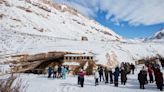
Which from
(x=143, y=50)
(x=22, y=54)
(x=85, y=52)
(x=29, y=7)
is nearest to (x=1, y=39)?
(x=22, y=54)

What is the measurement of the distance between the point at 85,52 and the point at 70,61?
4.49 meters

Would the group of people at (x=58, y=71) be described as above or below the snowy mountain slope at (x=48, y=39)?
below

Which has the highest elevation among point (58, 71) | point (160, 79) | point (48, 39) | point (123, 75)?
point (48, 39)

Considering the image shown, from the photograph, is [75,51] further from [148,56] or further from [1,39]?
[1,39]

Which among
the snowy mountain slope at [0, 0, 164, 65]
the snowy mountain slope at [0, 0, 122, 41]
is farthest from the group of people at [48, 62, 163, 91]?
the snowy mountain slope at [0, 0, 122, 41]

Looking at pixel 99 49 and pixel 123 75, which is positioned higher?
pixel 99 49

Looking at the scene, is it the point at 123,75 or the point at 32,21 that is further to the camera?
the point at 32,21

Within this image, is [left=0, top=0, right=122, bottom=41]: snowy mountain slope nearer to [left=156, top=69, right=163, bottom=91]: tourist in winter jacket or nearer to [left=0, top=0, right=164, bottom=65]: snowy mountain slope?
[left=0, top=0, right=164, bottom=65]: snowy mountain slope

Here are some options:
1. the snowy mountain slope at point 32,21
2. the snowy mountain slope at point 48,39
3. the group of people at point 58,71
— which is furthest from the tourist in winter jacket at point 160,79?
the snowy mountain slope at point 32,21

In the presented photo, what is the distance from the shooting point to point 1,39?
210 feet

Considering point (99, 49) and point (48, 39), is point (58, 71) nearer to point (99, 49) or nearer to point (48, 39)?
point (99, 49)

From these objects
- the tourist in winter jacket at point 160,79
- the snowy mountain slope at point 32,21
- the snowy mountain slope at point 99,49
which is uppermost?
the snowy mountain slope at point 32,21

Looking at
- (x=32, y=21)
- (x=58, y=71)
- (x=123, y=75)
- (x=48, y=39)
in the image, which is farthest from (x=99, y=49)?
(x=32, y=21)

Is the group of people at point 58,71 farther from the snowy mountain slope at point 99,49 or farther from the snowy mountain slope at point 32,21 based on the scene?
the snowy mountain slope at point 32,21
